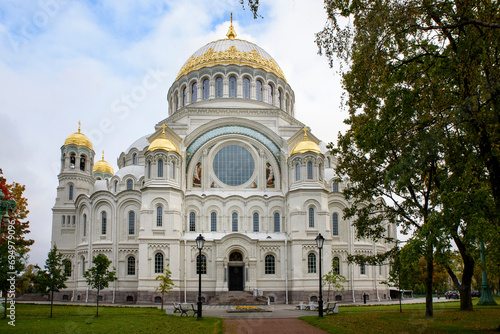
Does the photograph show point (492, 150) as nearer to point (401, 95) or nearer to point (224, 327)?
point (401, 95)

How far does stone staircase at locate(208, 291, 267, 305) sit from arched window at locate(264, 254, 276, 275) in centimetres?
295

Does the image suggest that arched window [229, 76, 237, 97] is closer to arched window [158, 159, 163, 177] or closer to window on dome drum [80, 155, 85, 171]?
arched window [158, 159, 163, 177]

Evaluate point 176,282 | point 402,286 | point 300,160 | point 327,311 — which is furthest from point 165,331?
point 300,160

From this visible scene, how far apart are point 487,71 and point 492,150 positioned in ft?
7.96

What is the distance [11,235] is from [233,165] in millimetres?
24819

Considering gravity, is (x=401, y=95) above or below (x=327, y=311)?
above

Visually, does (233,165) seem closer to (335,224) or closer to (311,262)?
(335,224)

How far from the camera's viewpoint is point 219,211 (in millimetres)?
40094

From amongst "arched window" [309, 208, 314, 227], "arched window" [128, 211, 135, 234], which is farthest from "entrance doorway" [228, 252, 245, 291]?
"arched window" [128, 211, 135, 234]

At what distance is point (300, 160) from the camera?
1556 inches

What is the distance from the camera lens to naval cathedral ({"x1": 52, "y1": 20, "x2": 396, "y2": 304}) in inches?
1479

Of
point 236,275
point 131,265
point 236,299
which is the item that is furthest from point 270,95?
point 236,299

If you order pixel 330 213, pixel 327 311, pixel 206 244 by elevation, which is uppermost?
pixel 330 213

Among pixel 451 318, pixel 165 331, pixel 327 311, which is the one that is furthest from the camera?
pixel 327 311
